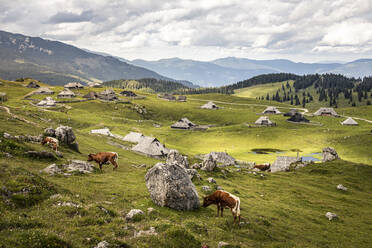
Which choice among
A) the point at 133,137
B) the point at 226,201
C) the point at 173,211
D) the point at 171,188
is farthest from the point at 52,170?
the point at 133,137

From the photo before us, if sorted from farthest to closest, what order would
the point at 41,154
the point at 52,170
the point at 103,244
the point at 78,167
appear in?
the point at 78,167, the point at 41,154, the point at 52,170, the point at 103,244

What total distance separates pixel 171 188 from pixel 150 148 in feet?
160

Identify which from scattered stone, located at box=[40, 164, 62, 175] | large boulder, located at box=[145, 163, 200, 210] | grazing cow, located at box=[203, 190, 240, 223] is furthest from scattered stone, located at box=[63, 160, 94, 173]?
grazing cow, located at box=[203, 190, 240, 223]

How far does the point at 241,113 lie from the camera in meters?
162

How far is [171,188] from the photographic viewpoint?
63.3 feet

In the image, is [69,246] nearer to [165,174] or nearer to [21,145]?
[165,174]

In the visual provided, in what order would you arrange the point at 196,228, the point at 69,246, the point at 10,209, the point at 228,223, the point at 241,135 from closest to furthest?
the point at 69,246
the point at 10,209
the point at 196,228
the point at 228,223
the point at 241,135

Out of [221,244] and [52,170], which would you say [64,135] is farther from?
[221,244]

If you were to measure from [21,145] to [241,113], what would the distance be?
477 ft

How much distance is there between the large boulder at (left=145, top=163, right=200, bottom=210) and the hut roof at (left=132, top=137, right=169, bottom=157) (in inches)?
1806

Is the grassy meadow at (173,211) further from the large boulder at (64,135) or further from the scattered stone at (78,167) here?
Answer: the large boulder at (64,135)

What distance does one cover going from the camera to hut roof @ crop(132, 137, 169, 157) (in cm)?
6631

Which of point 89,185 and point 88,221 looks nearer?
point 88,221

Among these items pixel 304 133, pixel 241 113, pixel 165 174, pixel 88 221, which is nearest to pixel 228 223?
pixel 165 174
